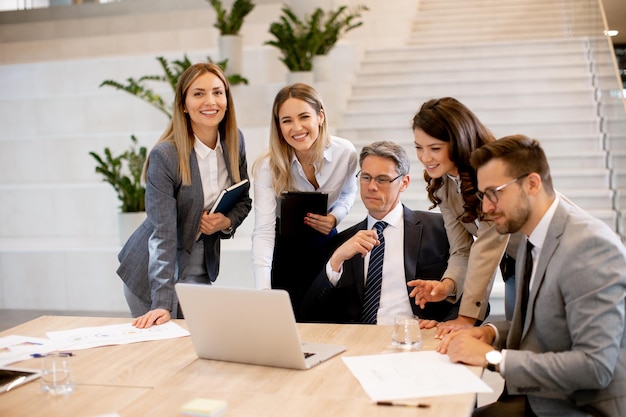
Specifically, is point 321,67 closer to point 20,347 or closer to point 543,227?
point 20,347

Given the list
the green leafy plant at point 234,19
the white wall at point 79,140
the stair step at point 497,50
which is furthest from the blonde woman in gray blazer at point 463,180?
the stair step at point 497,50

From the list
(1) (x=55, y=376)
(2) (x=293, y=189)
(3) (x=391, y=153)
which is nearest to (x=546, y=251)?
(3) (x=391, y=153)

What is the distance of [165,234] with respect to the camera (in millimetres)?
3199

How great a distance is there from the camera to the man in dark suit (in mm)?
3141

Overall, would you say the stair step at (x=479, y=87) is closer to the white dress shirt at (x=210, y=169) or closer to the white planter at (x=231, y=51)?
the white planter at (x=231, y=51)

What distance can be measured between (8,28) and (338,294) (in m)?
9.69

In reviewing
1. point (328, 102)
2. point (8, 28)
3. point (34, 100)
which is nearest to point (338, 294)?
point (328, 102)

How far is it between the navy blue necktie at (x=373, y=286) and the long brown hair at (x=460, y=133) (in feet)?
1.51

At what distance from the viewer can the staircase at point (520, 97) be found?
6.85 meters

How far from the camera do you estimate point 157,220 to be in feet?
10.6

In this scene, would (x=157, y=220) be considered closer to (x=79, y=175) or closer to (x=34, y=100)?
(x=79, y=175)

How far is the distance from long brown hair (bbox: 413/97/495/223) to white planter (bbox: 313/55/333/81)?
521 cm

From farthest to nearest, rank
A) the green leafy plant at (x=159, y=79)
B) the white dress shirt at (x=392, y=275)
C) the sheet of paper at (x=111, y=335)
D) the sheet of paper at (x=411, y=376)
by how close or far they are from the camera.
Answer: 1. the green leafy plant at (x=159, y=79)
2. the white dress shirt at (x=392, y=275)
3. the sheet of paper at (x=111, y=335)
4. the sheet of paper at (x=411, y=376)

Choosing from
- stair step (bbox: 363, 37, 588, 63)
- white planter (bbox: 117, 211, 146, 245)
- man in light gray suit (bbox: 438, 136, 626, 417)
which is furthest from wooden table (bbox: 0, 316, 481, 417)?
stair step (bbox: 363, 37, 588, 63)
